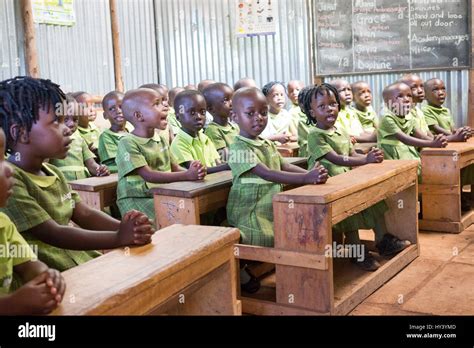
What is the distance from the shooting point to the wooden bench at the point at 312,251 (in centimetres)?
290

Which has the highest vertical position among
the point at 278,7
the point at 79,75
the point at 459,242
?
the point at 278,7

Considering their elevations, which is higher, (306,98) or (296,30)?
(296,30)

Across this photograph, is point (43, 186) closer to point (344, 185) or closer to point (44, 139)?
point (44, 139)

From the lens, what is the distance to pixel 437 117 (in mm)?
5816

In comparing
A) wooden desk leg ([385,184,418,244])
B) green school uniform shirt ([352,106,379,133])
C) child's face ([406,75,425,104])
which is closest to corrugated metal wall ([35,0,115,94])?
green school uniform shirt ([352,106,379,133])

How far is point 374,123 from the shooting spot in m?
6.49

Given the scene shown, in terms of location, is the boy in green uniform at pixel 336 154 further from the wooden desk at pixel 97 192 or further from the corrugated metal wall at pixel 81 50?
the corrugated metal wall at pixel 81 50

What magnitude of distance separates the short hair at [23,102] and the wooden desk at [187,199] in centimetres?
116

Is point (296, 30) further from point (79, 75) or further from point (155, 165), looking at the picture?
point (155, 165)

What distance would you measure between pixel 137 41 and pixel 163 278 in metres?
8.15

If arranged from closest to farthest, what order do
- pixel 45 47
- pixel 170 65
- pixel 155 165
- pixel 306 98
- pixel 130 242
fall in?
pixel 130 242
pixel 155 165
pixel 306 98
pixel 45 47
pixel 170 65

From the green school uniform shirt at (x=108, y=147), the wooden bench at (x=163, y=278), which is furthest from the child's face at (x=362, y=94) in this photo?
the wooden bench at (x=163, y=278)
